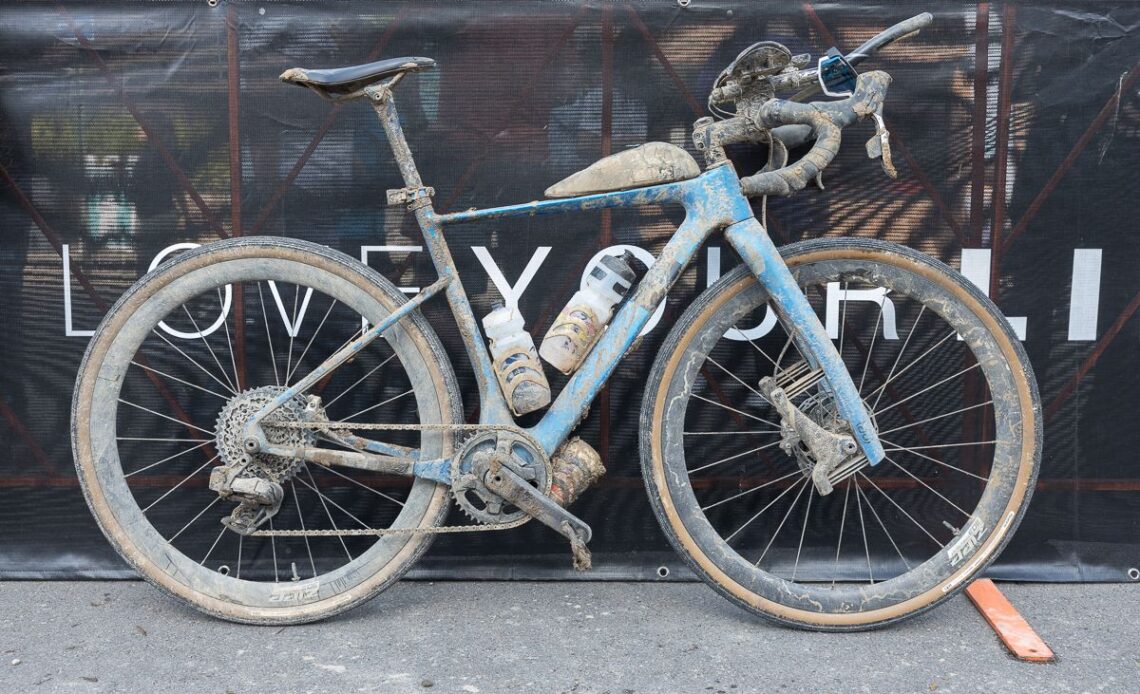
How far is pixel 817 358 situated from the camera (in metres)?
2.79

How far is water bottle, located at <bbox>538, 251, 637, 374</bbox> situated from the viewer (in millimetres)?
2842

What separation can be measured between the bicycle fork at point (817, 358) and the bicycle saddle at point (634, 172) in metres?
0.24

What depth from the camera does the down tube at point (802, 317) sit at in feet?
9.09

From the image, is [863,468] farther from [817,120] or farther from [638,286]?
[817,120]

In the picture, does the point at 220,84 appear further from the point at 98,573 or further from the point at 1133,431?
the point at 1133,431

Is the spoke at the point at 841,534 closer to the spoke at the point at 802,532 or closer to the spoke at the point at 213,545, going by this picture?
the spoke at the point at 802,532

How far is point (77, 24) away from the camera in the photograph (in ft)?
10.5

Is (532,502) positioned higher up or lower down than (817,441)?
lower down

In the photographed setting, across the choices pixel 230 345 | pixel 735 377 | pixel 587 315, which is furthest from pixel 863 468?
pixel 230 345

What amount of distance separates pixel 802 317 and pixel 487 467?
1.05m

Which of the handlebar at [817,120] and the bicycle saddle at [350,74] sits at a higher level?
the bicycle saddle at [350,74]

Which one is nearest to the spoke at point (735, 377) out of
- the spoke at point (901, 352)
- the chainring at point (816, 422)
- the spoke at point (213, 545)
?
the chainring at point (816, 422)

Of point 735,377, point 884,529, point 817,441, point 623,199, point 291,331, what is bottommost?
point 884,529

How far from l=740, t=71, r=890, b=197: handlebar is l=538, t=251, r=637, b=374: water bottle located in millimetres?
460
